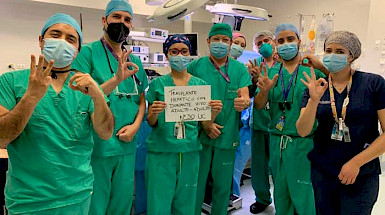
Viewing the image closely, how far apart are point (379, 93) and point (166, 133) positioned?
1.23 meters

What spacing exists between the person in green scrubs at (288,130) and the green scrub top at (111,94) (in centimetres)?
94

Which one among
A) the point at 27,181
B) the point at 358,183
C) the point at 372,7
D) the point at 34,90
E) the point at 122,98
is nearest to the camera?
the point at 34,90

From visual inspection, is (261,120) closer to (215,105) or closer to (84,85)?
(215,105)

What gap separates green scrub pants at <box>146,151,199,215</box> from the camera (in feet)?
6.66

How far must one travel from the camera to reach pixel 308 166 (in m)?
2.13

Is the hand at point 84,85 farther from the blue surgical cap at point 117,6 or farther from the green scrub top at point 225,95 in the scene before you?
the green scrub top at point 225,95

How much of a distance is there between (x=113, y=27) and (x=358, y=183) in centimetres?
162

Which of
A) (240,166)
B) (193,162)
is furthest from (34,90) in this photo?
(240,166)

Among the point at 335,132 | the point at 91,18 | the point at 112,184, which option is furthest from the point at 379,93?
the point at 91,18

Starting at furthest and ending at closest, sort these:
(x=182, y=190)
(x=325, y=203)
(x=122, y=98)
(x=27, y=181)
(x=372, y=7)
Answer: (x=372, y=7)
(x=182, y=190)
(x=122, y=98)
(x=325, y=203)
(x=27, y=181)

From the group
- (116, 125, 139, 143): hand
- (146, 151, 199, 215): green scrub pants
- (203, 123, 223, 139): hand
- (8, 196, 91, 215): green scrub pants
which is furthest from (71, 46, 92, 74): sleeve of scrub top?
(203, 123, 223, 139): hand

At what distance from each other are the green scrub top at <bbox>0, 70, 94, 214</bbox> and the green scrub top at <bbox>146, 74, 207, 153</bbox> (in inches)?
28.6

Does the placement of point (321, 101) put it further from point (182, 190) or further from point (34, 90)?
point (34, 90)

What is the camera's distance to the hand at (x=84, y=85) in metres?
1.27
